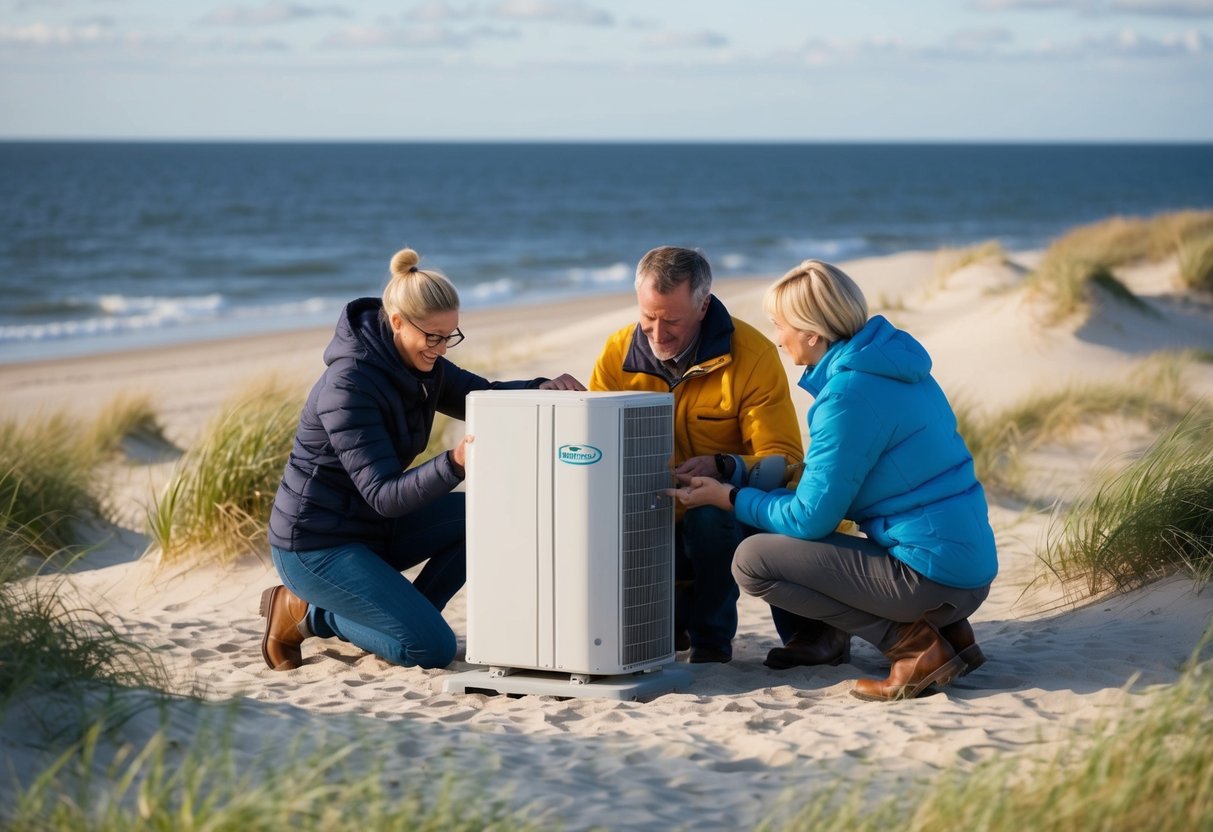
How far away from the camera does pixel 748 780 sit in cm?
338

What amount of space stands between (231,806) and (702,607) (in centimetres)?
244

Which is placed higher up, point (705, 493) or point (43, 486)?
point (43, 486)

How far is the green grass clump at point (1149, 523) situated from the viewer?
4922 millimetres

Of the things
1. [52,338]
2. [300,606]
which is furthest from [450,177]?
[300,606]

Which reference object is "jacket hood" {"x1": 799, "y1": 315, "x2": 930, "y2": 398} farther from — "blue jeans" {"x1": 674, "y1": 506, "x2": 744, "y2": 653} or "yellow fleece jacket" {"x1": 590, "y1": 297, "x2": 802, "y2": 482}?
"blue jeans" {"x1": 674, "y1": 506, "x2": 744, "y2": 653}

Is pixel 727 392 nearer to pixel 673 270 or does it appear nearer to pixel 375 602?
pixel 673 270

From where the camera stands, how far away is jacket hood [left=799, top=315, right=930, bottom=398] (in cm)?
400

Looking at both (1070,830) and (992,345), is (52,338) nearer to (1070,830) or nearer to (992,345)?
(992,345)

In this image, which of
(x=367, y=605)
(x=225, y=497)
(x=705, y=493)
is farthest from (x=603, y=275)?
(x=705, y=493)

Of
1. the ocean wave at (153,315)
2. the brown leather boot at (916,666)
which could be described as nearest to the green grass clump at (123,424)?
the brown leather boot at (916,666)

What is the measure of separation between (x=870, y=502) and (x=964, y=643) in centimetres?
60

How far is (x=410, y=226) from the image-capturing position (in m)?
42.1

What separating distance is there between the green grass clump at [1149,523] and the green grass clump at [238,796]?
293 centimetres

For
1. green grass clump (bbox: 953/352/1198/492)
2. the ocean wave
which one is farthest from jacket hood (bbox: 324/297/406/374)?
the ocean wave
